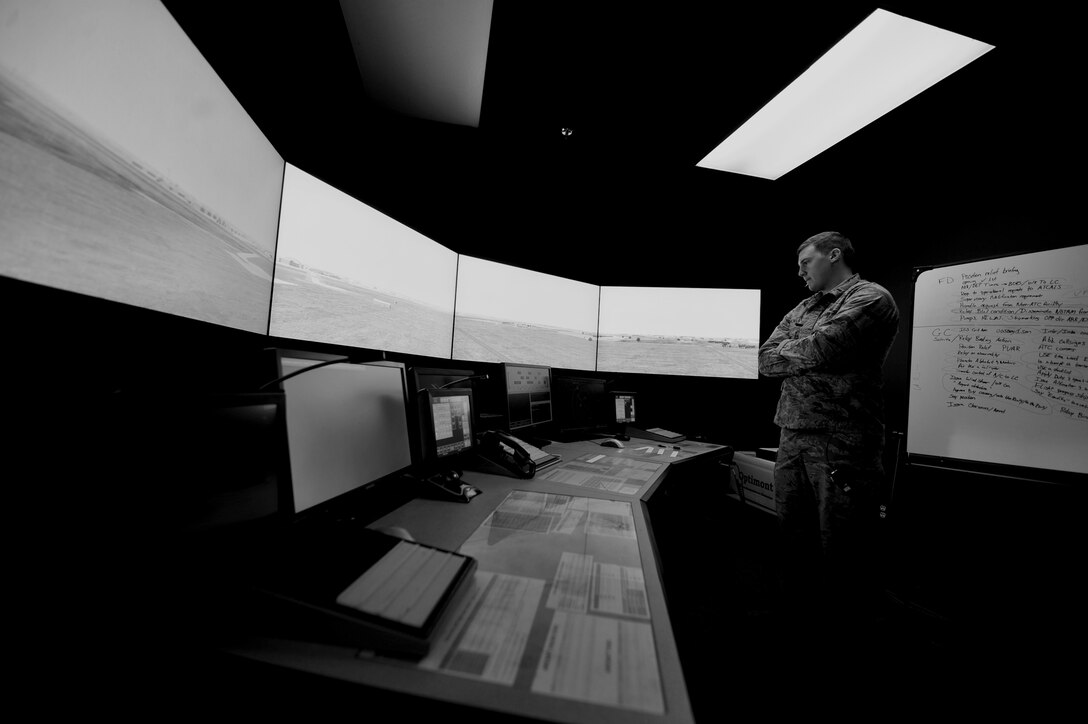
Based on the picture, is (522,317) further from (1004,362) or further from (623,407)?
(1004,362)

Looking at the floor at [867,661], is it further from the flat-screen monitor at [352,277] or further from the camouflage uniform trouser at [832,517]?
the flat-screen monitor at [352,277]

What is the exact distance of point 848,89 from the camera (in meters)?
1.84

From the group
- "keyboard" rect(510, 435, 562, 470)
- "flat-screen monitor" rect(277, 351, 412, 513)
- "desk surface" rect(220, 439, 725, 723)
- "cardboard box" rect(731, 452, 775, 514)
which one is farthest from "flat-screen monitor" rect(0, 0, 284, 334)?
"cardboard box" rect(731, 452, 775, 514)

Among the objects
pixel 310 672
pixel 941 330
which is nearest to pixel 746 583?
pixel 941 330

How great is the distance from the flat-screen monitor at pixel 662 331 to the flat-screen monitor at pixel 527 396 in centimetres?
81

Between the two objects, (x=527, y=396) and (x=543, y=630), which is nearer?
(x=543, y=630)

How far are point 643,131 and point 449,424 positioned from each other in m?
2.01

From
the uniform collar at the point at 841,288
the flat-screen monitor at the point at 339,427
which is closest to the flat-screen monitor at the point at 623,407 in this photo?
the uniform collar at the point at 841,288

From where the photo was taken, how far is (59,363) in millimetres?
650

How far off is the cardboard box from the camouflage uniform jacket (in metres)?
1.00

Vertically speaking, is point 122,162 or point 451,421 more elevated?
point 122,162

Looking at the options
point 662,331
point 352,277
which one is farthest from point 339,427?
point 662,331

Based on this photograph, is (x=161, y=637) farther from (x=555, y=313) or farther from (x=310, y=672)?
(x=555, y=313)

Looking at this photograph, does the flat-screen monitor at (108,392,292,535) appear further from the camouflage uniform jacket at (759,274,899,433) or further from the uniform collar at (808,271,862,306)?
the uniform collar at (808,271,862,306)
